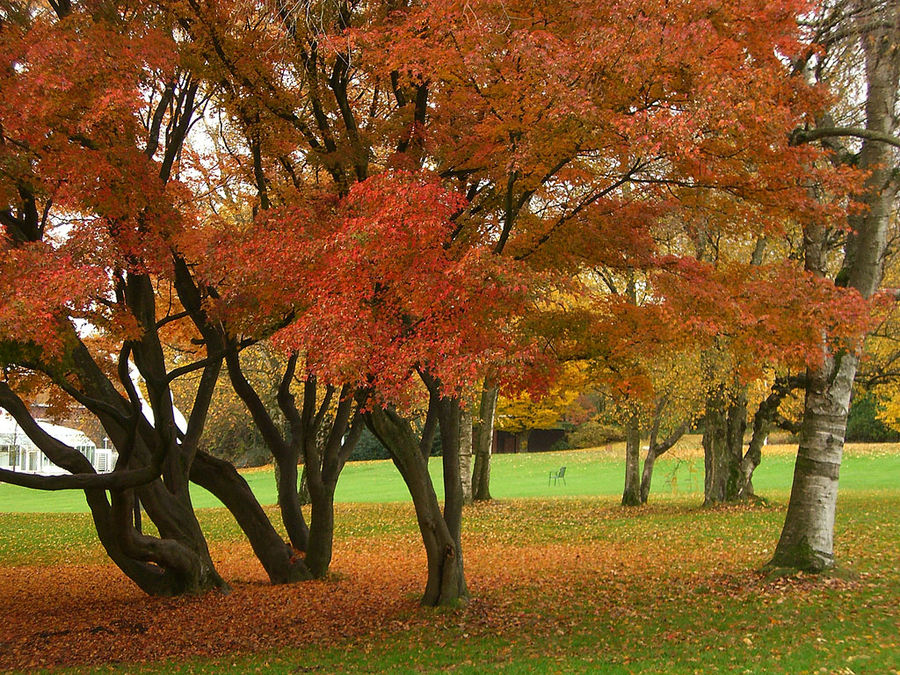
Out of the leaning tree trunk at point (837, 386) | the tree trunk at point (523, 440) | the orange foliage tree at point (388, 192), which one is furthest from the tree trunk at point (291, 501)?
the tree trunk at point (523, 440)

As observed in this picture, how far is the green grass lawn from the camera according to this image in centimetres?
3306

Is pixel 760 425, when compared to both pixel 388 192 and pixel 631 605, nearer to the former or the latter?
pixel 631 605

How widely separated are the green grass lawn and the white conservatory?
2005 mm

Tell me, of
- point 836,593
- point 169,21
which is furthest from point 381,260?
point 836,593

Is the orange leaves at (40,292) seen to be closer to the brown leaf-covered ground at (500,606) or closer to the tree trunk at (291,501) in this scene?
the brown leaf-covered ground at (500,606)

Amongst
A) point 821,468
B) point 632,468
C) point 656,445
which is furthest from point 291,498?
point 656,445

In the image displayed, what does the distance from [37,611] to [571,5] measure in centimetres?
1125

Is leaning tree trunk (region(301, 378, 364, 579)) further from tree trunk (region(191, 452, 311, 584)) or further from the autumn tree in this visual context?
the autumn tree

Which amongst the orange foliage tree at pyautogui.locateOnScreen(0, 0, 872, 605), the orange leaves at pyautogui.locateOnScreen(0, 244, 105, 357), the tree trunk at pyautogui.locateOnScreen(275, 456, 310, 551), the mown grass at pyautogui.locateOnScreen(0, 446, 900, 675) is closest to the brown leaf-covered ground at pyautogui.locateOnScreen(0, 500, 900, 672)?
the mown grass at pyautogui.locateOnScreen(0, 446, 900, 675)

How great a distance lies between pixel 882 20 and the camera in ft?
33.8

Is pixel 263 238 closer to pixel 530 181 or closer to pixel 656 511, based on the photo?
pixel 530 181

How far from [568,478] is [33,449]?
1350 inches

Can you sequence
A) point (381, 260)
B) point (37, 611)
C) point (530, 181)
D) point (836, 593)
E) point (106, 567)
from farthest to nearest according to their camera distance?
point (106, 567) < point (37, 611) < point (836, 593) < point (530, 181) < point (381, 260)

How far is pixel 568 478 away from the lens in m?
41.2
